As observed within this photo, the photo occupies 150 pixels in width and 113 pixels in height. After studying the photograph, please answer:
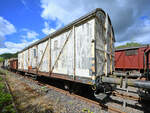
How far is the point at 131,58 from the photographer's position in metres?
10.5

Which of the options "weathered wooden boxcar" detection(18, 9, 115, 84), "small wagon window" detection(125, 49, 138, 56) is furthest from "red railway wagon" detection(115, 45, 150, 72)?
"weathered wooden boxcar" detection(18, 9, 115, 84)

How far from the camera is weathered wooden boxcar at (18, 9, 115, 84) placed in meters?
3.60

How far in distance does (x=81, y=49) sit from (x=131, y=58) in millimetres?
9733

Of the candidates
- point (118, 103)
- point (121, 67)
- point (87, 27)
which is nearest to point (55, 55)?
point (87, 27)

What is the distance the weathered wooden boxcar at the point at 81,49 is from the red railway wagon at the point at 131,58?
786 cm

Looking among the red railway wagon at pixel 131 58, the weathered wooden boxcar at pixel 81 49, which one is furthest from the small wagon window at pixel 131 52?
the weathered wooden boxcar at pixel 81 49

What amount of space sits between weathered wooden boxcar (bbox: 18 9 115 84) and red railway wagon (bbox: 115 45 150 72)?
7.86 m

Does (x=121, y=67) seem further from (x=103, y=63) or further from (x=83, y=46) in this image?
(x=83, y=46)

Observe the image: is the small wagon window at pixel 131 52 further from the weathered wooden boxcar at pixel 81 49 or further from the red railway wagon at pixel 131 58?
the weathered wooden boxcar at pixel 81 49

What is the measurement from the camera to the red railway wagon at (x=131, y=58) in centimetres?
976

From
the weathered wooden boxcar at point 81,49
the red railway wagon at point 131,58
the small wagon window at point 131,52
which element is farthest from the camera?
the small wagon window at point 131,52

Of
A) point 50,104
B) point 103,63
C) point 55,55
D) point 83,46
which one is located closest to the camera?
point 50,104

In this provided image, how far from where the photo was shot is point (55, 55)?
5.62m

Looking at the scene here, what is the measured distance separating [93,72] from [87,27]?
2134 mm
